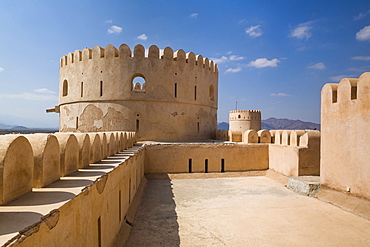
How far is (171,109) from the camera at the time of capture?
12914 millimetres

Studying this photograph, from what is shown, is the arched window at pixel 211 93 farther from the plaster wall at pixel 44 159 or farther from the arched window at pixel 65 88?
the plaster wall at pixel 44 159

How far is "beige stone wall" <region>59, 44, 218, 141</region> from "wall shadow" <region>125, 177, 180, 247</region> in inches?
208

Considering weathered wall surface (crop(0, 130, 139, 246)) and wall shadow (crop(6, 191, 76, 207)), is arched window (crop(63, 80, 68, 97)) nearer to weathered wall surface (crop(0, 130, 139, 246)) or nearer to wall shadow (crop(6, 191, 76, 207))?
weathered wall surface (crop(0, 130, 139, 246))

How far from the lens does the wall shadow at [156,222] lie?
4.39 m

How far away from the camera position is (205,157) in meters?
10.8

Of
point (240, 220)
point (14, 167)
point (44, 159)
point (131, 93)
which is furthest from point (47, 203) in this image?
point (131, 93)

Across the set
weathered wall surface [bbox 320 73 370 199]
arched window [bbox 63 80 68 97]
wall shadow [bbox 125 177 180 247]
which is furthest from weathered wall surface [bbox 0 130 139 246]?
arched window [bbox 63 80 68 97]

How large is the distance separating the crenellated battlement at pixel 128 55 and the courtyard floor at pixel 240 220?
24.5 ft

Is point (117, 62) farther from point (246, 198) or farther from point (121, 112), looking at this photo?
point (246, 198)

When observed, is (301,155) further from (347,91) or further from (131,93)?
(131,93)

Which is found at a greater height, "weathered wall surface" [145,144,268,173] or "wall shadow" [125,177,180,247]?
"weathered wall surface" [145,144,268,173]

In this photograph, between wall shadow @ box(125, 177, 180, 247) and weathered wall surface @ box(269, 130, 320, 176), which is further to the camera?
weathered wall surface @ box(269, 130, 320, 176)

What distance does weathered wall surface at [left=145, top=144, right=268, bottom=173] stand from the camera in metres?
10.4

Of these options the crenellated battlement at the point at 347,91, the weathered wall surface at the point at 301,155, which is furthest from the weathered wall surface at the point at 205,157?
the crenellated battlement at the point at 347,91
